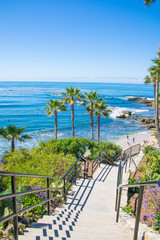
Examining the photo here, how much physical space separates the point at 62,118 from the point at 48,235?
168 ft

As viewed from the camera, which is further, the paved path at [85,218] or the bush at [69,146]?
the bush at [69,146]

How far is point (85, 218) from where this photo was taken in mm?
4770

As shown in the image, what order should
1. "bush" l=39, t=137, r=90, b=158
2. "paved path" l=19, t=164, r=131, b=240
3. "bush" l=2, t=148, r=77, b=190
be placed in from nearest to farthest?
"paved path" l=19, t=164, r=131, b=240
"bush" l=2, t=148, r=77, b=190
"bush" l=39, t=137, r=90, b=158

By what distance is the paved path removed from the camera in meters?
3.37

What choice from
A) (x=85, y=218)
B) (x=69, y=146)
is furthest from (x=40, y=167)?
(x=69, y=146)

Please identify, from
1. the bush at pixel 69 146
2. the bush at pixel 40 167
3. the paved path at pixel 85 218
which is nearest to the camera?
the paved path at pixel 85 218

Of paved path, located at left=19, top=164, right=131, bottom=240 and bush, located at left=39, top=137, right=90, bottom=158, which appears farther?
bush, located at left=39, top=137, right=90, bottom=158

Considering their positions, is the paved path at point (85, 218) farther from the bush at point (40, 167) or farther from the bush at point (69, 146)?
the bush at point (69, 146)

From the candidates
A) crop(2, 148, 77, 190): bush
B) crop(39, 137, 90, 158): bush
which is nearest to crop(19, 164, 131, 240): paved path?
crop(2, 148, 77, 190): bush

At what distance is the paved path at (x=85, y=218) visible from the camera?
3.37 meters

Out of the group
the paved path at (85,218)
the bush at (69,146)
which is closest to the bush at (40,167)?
the paved path at (85,218)

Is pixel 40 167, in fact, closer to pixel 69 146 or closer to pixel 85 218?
pixel 85 218

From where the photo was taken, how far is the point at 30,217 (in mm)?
4688

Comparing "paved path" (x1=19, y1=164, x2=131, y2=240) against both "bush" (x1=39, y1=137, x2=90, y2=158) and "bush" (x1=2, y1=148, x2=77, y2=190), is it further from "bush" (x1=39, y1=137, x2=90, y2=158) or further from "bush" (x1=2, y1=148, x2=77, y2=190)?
"bush" (x1=39, y1=137, x2=90, y2=158)
